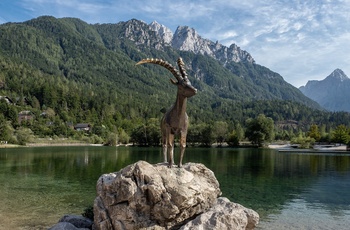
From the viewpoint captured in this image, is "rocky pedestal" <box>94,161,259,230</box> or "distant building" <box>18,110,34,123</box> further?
"distant building" <box>18,110,34,123</box>

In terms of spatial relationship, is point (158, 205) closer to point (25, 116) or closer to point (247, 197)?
point (247, 197)

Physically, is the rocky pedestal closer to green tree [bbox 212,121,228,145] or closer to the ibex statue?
the ibex statue

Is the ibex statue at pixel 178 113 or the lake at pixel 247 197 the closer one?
the ibex statue at pixel 178 113

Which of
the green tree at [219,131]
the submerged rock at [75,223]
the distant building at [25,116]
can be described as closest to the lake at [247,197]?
the submerged rock at [75,223]

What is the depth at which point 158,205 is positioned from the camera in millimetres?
12398

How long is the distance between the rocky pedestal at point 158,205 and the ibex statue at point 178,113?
194 centimetres

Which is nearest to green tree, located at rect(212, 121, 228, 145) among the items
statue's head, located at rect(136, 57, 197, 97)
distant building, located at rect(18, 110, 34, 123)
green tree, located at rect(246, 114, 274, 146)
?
green tree, located at rect(246, 114, 274, 146)

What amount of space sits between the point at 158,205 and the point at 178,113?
4560mm

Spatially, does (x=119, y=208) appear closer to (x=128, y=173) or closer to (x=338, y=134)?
(x=128, y=173)

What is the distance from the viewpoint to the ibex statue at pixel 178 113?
1434cm

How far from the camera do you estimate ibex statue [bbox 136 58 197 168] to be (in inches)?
564

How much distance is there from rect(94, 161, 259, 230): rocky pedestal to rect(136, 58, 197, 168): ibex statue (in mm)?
1943

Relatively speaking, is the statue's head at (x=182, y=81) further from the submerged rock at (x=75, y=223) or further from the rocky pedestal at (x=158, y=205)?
the submerged rock at (x=75, y=223)

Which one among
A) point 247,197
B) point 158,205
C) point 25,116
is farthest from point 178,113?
point 25,116
